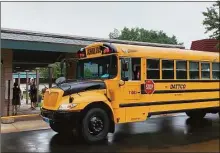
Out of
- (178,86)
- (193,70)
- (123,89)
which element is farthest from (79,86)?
(193,70)

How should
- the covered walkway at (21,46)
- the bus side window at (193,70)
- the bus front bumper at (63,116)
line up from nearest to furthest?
the bus front bumper at (63,116), the bus side window at (193,70), the covered walkway at (21,46)

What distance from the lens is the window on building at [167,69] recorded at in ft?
35.9

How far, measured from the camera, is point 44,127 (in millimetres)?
12086

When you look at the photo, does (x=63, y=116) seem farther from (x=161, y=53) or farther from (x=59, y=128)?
(x=161, y=53)

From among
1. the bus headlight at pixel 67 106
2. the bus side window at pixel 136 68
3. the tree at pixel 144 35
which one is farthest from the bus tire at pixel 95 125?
the tree at pixel 144 35

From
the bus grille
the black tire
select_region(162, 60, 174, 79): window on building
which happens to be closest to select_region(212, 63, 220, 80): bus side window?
select_region(162, 60, 174, 79): window on building

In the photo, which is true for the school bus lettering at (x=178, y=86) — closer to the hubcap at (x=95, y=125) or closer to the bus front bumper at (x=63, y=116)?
the hubcap at (x=95, y=125)

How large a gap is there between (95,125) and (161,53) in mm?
3276

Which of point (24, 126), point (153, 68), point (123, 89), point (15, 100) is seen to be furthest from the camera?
point (15, 100)

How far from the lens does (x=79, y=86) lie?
9.33 m

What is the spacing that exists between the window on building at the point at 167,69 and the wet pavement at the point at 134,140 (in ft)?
5.75

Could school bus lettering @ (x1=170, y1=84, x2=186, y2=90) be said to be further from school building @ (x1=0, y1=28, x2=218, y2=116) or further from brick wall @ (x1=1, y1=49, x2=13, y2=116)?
brick wall @ (x1=1, y1=49, x2=13, y2=116)

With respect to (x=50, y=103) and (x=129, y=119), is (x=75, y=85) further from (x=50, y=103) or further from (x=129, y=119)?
(x=129, y=119)

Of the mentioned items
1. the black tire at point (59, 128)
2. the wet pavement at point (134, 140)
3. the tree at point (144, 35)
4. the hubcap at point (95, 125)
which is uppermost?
the tree at point (144, 35)
